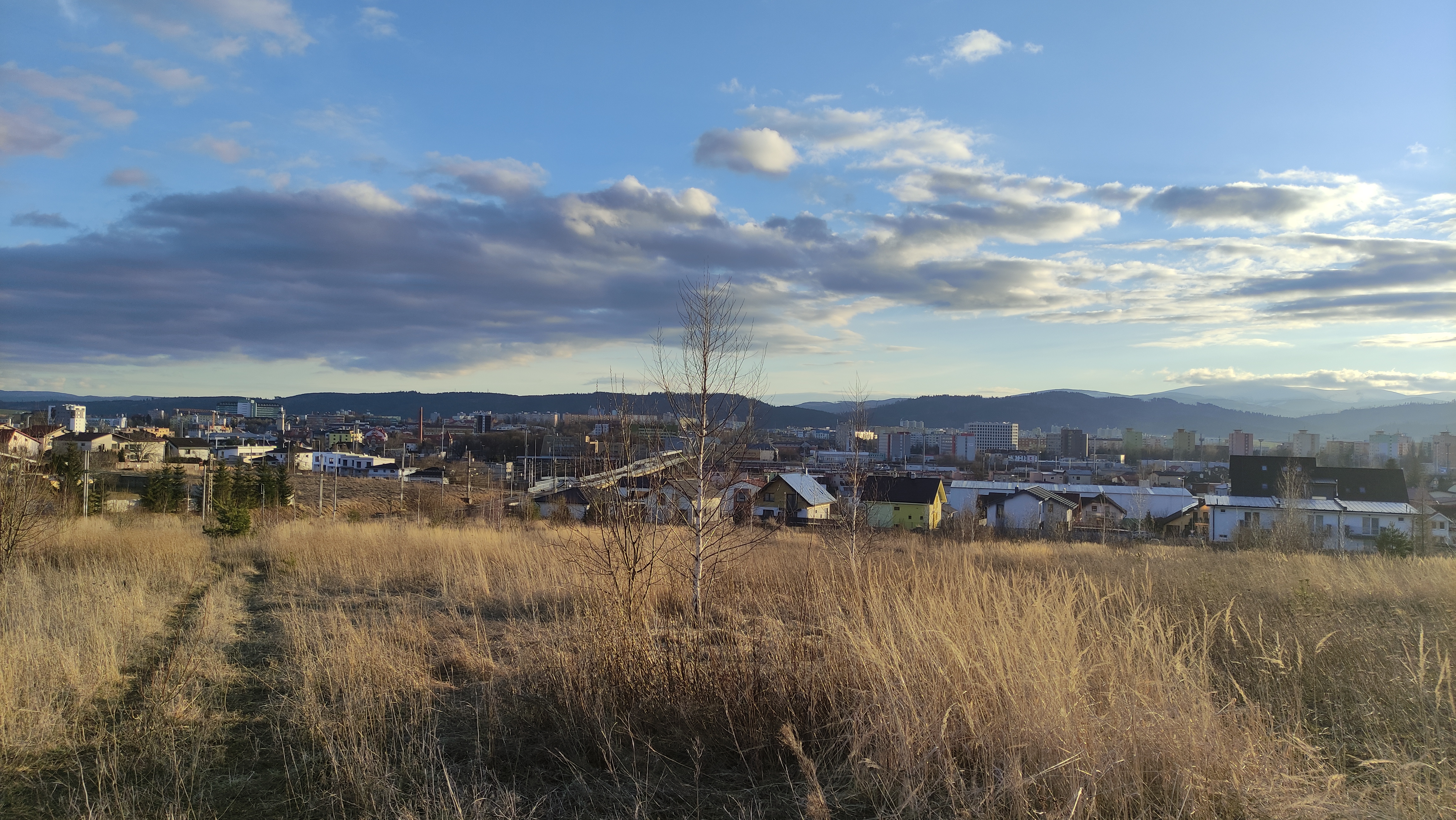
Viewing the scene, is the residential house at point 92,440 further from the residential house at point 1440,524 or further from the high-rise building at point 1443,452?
the high-rise building at point 1443,452

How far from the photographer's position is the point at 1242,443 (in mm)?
101812

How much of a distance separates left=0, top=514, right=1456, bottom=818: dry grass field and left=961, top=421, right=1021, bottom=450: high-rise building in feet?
517

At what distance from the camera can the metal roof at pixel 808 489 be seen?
34656 mm

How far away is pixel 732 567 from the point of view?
10.1 metres

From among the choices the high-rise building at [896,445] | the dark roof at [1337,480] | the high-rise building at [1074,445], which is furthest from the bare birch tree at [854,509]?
the high-rise building at [1074,445]

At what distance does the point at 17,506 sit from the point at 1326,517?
49326 millimetres

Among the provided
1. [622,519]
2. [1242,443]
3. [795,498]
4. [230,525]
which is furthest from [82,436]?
[1242,443]

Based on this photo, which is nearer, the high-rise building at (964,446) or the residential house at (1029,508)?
the residential house at (1029,508)

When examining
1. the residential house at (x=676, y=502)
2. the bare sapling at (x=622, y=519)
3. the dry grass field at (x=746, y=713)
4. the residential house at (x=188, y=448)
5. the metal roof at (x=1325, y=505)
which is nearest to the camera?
the dry grass field at (x=746, y=713)

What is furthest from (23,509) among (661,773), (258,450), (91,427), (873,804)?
(91,427)

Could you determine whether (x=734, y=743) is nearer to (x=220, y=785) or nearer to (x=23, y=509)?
(x=220, y=785)

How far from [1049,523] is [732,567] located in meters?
35.7

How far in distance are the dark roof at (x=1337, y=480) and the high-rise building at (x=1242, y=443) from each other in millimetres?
57292

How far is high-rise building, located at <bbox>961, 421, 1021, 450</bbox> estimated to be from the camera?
158 m
